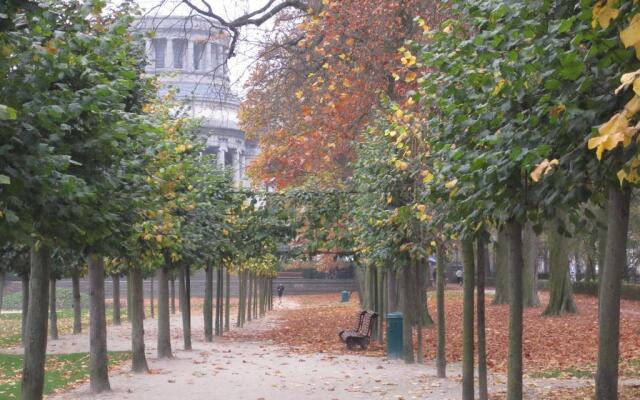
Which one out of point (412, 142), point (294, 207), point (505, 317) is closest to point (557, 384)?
point (412, 142)

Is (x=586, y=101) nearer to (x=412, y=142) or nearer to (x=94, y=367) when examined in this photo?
(x=412, y=142)

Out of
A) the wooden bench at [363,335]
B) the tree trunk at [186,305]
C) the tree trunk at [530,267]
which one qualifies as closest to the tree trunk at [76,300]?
the tree trunk at [186,305]

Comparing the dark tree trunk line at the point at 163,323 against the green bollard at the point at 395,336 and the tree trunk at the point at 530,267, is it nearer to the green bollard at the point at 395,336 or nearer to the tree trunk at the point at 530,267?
the green bollard at the point at 395,336

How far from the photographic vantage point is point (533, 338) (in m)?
23.2

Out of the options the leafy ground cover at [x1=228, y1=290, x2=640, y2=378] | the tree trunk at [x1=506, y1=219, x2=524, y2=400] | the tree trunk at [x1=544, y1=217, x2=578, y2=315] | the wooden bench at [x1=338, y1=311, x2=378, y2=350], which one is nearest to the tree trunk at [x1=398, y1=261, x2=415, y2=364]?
the leafy ground cover at [x1=228, y1=290, x2=640, y2=378]

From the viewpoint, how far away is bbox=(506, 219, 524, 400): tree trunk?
9.81 m

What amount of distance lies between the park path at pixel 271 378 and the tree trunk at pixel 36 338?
3.70 meters

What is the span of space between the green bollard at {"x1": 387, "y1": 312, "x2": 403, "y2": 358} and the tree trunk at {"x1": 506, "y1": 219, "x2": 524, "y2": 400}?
10.8 meters

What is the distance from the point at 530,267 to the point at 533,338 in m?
10.3

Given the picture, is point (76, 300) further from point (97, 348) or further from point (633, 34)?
point (633, 34)

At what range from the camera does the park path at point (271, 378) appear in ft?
48.0

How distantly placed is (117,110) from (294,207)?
51.6 ft

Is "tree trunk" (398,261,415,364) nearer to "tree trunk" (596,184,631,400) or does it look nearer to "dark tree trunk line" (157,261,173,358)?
"dark tree trunk line" (157,261,173,358)

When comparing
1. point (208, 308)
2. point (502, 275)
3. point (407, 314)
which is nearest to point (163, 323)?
point (407, 314)
